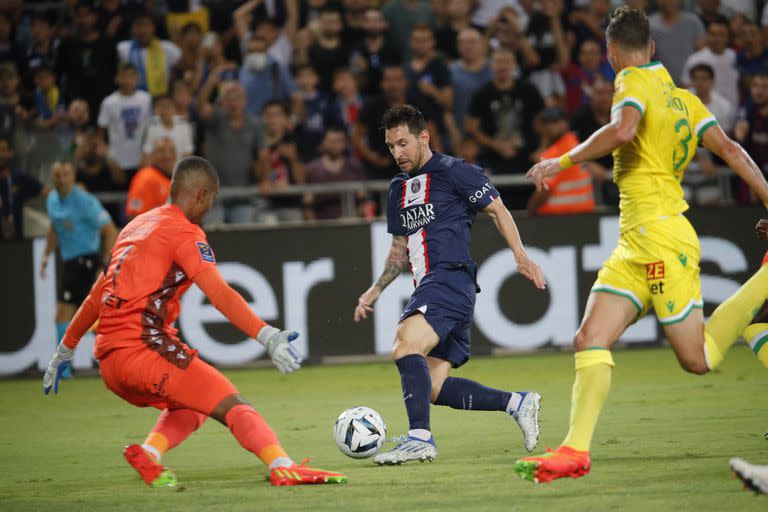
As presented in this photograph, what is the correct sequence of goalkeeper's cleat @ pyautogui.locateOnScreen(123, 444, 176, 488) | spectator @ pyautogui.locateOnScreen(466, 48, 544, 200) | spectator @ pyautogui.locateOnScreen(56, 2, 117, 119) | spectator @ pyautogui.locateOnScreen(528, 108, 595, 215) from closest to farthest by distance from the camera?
goalkeeper's cleat @ pyautogui.locateOnScreen(123, 444, 176, 488) → spectator @ pyautogui.locateOnScreen(528, 108, 595, 215) → spectator @ pyautogui.locateOnScreen(466, 48, 544, 200) → spectator @ pyautogui.locateOnScreen(56, 2, 117, 119)

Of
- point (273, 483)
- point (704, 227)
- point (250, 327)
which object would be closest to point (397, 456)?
point (273, 483)

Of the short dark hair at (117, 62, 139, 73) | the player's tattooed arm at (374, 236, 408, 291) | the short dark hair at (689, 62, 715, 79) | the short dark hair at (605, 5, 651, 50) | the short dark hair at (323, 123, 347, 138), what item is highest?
the short dark hair at (605, 5, 651, 50)

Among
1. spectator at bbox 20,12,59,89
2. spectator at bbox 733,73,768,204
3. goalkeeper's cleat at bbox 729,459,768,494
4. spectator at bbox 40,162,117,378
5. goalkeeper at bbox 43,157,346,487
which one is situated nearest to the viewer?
goalkeeper's cleat at bbox 729,459,768,494

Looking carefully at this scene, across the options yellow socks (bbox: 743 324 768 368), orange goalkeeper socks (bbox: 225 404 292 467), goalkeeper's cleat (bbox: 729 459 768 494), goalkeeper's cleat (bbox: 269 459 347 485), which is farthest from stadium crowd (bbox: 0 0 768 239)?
goalkeeper's cleat (bbox: 729 459 768 494)

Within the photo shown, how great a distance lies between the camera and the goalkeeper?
6.23 meters

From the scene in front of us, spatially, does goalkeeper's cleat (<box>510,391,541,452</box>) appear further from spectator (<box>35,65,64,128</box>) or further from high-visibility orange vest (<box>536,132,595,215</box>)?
spectator (<box>35,65,64,128</box>)

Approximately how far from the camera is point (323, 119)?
49.1 ft

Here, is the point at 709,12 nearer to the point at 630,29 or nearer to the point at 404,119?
the point at 404,119

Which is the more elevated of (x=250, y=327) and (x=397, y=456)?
(x=250, y=327)

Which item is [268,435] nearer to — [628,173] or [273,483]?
[273,483]

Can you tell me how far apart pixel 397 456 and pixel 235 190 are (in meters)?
7.35

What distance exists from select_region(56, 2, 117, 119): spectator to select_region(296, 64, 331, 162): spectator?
2.58 metres

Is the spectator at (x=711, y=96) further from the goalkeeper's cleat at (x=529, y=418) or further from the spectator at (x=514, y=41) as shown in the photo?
the goalkeeper's cleat at (x=529, y=418)

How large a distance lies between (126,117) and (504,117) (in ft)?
15.5
